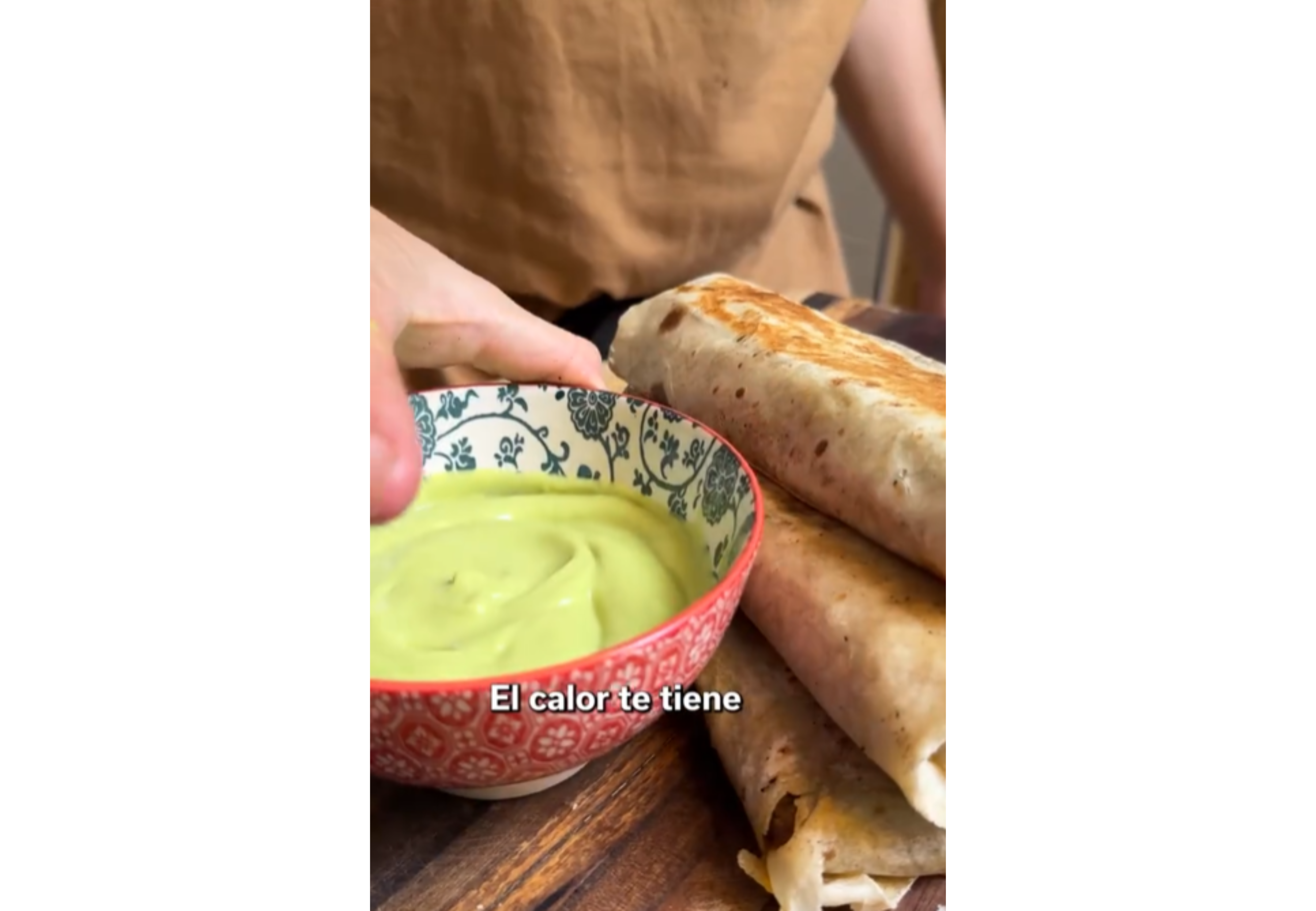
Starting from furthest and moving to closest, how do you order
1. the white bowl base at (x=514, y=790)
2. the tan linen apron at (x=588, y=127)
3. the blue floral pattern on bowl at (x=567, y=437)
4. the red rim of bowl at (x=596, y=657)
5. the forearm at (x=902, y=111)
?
the forearm at (x=902, y=111) → the tan linen apron at (x=588, y=127) → the blue floral pattern on bowl at (x=567, y=437) → the white bowl base at (x=514, y=790) → the red rim of bowl at (x=596, y=657)

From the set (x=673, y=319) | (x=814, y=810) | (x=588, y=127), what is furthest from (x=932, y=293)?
(x=814, y=810)

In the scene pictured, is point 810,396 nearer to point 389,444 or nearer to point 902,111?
point 389,444

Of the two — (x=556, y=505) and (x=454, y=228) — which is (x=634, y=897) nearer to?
(x=556, y=505)

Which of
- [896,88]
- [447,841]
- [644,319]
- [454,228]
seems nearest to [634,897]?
[447,841]

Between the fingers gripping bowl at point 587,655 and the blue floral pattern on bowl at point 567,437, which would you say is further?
the blue floral pattern on bowl at point 567,437

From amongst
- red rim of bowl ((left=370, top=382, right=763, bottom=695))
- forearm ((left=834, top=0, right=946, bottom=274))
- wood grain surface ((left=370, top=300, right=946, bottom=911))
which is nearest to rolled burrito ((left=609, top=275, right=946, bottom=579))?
red rim of bowl ((left=370, top=382, right=763, bottom=695))

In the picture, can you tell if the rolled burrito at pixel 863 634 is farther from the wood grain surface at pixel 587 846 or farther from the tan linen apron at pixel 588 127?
the tan linen apron at pixel 588 127

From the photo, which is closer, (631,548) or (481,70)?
(631,548)

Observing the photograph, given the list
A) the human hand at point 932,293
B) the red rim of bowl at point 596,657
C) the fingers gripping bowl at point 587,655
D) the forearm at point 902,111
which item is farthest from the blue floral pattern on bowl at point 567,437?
the human hand at point 932,293

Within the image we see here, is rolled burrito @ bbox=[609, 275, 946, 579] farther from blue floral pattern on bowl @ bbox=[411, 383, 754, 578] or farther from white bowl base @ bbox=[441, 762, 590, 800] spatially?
white bowl base @ bbox=[441, 762, 590, 800]
